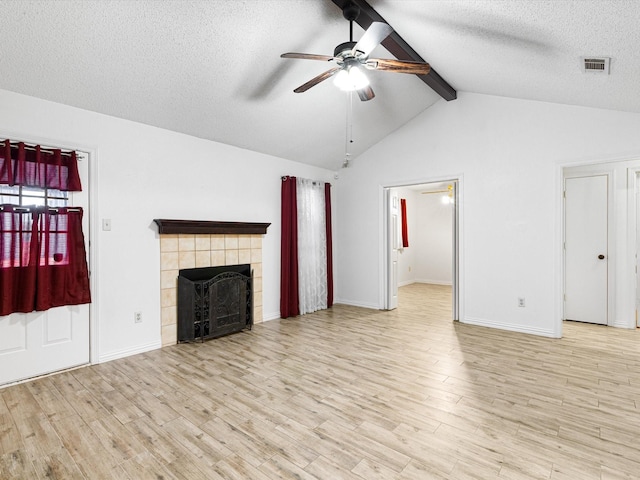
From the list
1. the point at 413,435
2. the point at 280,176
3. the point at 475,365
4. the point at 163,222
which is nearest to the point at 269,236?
the point at 280,176

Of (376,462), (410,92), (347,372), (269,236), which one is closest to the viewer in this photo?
(376,462)

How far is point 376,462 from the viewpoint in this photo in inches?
72.7

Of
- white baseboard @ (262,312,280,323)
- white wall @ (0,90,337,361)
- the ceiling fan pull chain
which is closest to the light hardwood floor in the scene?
white wall @ (0,90,337,361)

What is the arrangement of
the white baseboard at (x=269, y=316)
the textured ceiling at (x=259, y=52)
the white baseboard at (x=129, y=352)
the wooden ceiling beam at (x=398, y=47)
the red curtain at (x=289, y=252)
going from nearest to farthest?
the textured ceiling at (x=259, y=52) → the wooden ceiling beam at (x=398, y=47) → the white baseboard at (x=129, y=352) → the white baseboard at (x=269, y=316) → the red curtain at (x=289, y=252)

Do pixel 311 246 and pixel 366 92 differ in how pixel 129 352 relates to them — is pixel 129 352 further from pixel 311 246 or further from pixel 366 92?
pixel 366 92

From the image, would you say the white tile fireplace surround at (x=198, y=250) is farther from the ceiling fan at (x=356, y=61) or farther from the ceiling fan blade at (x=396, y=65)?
the ceiling fan blade at (x=396, y=65)

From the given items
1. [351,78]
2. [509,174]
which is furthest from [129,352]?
[509,174]

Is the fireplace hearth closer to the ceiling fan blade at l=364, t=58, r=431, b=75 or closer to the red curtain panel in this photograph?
the red curtain panel

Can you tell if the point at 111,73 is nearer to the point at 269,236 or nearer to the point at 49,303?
the point at 49,303

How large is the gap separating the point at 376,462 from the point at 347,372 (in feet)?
3.97

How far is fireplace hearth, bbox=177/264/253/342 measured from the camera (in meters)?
3.88

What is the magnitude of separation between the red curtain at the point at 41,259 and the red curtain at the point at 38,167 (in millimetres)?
225

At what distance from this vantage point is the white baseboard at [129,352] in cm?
333

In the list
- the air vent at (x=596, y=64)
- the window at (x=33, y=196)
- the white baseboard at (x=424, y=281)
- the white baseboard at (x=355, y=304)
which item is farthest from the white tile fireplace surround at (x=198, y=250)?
the white baseboard at (x=424, y=281)
